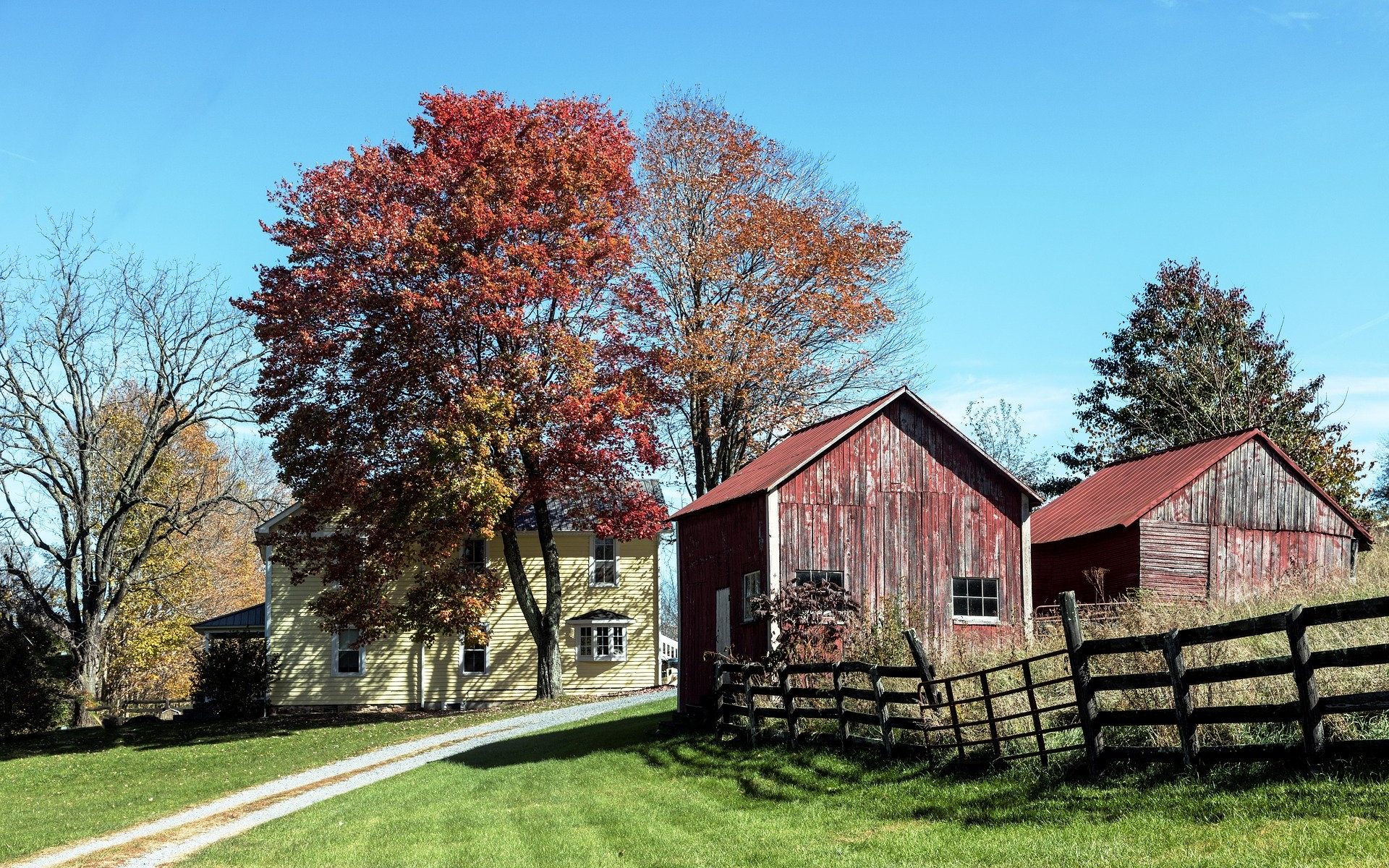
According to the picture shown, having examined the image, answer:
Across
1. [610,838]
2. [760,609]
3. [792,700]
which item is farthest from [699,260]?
[610,838]

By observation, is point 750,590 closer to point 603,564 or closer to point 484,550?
point 603,564

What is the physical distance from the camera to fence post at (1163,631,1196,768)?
11.8 meters

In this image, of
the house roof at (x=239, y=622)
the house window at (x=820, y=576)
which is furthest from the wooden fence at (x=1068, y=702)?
the house roof at (x=239, y=622)

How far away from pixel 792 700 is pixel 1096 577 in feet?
47.7

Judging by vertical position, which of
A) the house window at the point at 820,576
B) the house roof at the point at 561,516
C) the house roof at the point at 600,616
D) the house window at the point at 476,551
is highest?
the house roof at the point at 561,516

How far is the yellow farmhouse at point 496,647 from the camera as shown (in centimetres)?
4169

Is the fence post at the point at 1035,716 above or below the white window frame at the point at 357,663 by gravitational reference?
above

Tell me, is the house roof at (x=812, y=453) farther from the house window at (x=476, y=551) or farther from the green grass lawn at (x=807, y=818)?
the house window at (x=476, y=551)

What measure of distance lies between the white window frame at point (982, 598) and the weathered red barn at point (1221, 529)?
537 cm

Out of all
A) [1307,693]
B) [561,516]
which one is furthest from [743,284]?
[1307,693]

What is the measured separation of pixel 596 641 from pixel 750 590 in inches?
749

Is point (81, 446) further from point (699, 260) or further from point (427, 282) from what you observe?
point (699, 260)

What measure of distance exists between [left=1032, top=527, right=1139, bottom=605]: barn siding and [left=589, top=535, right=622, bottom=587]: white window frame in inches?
576

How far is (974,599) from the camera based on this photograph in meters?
25.3
